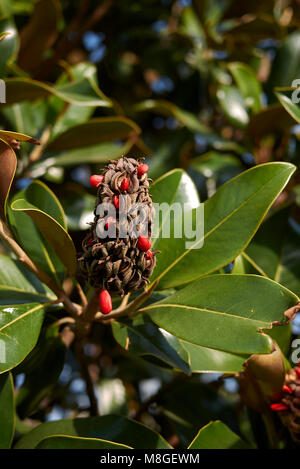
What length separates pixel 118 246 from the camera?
3.51ft

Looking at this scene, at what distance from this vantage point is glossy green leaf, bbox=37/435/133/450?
3.91ft

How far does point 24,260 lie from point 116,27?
1999 millimetres

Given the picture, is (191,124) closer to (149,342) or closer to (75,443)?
(149,342)

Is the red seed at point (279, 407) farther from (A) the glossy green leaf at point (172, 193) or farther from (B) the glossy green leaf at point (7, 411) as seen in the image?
(B) the glossy green leaf at point (7, 411)

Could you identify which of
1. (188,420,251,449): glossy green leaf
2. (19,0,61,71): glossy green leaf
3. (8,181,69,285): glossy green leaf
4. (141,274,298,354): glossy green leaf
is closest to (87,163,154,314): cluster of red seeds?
(141,274,298,354): glossy green leaf

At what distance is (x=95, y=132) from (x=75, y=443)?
1.02 metres

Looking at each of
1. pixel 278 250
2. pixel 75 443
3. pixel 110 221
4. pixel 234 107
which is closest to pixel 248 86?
pixel 234 107

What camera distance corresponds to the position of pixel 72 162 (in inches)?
76.2

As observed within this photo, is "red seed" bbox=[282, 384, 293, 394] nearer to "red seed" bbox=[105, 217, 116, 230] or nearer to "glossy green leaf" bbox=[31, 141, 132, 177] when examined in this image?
"red seed" bbox=[105, 217, 116, 230]

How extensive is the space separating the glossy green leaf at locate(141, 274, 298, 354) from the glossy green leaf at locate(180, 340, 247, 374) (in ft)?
0.55

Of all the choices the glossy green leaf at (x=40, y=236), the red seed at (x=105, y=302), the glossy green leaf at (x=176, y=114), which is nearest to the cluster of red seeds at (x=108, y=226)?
the red seed at (x=105, y=302)

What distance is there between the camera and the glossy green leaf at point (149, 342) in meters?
1.18
